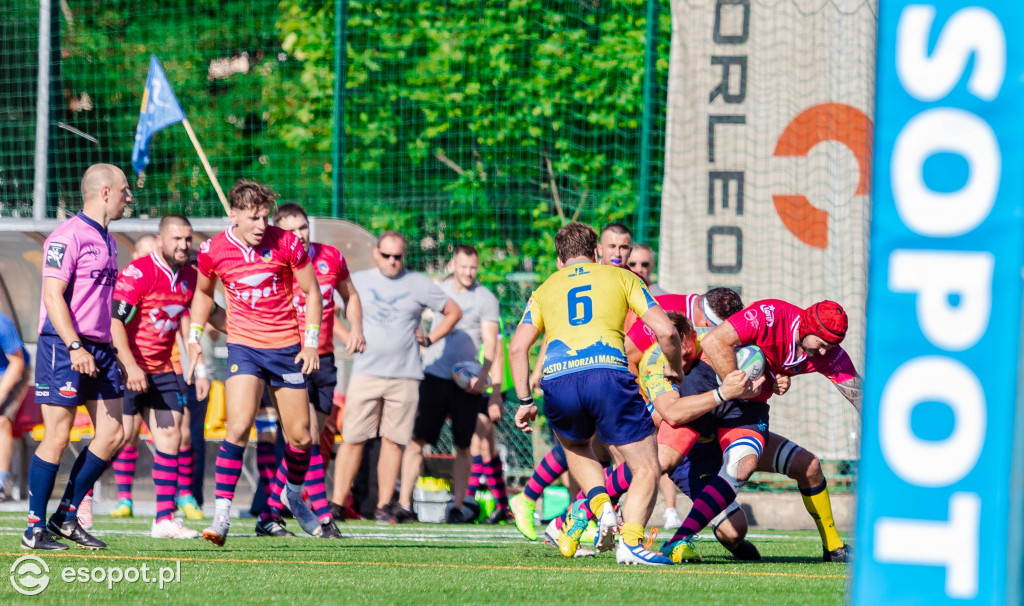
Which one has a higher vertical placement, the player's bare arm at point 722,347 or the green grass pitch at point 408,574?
the player's bare arm at point 722,347

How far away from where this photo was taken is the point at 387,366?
10148mm

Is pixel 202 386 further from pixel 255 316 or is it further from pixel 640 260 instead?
pixel 640 260

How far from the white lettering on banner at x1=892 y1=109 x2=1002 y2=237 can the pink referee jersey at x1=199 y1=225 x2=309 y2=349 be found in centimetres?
555

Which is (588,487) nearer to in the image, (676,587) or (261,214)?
(676,587)

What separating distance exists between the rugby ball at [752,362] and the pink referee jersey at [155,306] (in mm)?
3750

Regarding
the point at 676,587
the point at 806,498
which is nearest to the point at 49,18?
the point at 806,498

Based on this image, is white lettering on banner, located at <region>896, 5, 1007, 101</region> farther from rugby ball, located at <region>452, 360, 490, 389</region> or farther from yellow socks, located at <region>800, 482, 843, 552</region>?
rugby ball, located at <region>452, 360, 490, 389</region>

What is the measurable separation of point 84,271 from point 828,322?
3.78 metres

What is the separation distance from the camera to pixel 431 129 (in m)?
18.2

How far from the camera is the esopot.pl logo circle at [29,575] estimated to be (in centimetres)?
497

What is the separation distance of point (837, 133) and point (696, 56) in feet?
4.55

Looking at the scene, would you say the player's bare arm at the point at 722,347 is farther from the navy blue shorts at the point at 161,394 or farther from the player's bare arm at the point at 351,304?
the navy blue shorts at the point at 161,394

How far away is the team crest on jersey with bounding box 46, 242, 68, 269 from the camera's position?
6.72 metres

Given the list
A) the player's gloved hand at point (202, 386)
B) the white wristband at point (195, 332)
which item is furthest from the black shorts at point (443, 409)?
the white wristband at point (195, 332)
